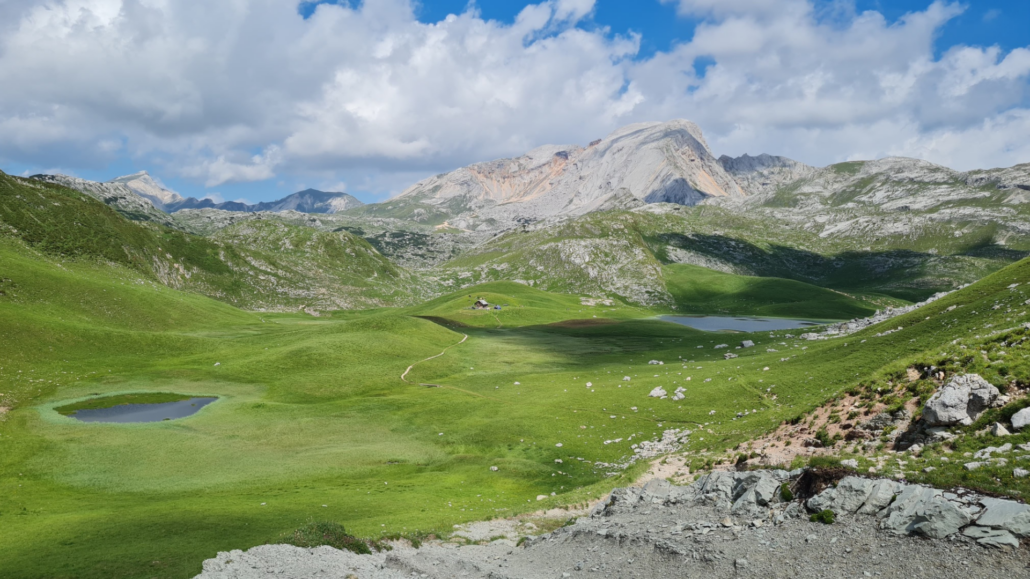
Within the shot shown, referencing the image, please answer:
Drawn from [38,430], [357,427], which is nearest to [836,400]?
[357,427]

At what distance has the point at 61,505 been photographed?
1294 inches

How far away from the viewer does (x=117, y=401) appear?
2493 inches

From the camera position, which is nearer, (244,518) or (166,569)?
(166,569)

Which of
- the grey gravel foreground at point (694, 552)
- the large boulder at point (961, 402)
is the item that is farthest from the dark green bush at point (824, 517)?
the large boulder at point (961, 402)

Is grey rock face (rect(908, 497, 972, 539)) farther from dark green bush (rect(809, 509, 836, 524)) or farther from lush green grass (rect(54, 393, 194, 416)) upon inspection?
lush green grass (rect(54, 393, 194, 416))

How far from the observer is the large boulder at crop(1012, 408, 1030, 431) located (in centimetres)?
2038

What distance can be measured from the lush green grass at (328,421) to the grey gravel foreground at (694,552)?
4.73 m

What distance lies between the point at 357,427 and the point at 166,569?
3739 cm

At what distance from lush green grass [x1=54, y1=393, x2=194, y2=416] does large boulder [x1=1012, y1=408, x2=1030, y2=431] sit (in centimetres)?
8121

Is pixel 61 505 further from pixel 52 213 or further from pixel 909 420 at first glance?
pixel 52 213

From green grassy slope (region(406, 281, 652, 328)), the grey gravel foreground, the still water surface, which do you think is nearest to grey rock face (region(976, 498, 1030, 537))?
the grey gravel foreground

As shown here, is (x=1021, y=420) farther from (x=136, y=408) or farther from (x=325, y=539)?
(x=136, y=408)

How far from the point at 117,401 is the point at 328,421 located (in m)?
29.4

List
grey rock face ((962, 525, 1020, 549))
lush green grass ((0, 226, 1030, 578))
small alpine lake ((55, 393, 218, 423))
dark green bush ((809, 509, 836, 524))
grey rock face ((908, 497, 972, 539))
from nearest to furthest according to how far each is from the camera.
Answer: grey rock face ((962, 525, 1020, 549)) → grey rock face ((908, 497, 972, 539)) → dark green bush ((809, 509, 836, 524)) → lush green grass ((0, 226, 1030, 578)) → small alpine lake ((55, 393, 218, 423))
